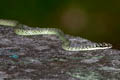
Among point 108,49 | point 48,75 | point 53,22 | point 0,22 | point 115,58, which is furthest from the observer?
point 53,22

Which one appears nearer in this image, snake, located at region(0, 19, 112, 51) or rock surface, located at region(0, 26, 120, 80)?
rock surface, located at region(0, 26, 120, 80)

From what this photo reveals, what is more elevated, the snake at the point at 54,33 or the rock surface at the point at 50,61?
the snake at the point at 54,33

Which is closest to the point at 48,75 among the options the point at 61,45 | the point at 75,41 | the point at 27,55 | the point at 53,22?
the point at 27,55

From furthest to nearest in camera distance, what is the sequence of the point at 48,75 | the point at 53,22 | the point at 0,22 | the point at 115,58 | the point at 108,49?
the point at 53,22 < the point at 0,22 < the point at 108,49 < the point at 115,58 < the point at 48,75

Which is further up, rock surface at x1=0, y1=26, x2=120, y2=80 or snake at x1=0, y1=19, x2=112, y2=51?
snake at x1=0, y1=19, x2=112, y2=51

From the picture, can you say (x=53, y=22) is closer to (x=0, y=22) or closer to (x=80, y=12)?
(x=80, y=12)

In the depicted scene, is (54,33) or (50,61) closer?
(50,61)

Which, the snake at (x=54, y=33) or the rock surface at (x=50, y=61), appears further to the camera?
the snake at (x=54, y=33)

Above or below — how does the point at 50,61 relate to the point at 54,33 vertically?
below
